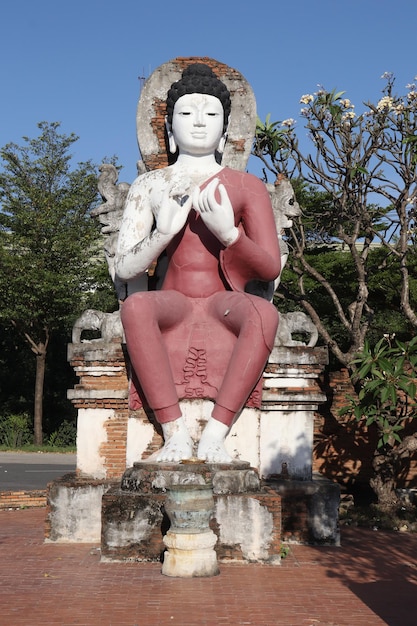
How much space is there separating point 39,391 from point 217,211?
15947mm

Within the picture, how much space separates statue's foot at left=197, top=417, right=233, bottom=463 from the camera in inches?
313

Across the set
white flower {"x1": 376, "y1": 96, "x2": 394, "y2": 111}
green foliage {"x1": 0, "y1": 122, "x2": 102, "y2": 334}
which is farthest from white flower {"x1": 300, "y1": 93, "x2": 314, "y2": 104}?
green foliage {"x1": 0, "y1": 122, "x2": 102, "y2": 334}

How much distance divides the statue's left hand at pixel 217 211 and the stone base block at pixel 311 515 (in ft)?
8.72

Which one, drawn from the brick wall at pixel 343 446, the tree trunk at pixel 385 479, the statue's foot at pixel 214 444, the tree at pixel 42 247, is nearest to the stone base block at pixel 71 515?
the statue's foot at pixel 214 444

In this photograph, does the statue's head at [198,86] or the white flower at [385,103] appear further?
the white flower at [385,103]

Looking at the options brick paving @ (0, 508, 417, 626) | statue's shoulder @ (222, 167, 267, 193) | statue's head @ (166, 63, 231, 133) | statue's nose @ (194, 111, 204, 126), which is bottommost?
brick paving @ (0, 508, 417, 626)

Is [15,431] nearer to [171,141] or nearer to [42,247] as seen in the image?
[42,247]

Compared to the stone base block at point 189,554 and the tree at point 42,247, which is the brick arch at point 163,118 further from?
the tree at point 42,247

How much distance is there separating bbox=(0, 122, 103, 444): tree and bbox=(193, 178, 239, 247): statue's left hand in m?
14.7

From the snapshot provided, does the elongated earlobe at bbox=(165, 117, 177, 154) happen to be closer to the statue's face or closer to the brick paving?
the statue's face

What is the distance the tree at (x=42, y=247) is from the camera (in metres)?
22.6

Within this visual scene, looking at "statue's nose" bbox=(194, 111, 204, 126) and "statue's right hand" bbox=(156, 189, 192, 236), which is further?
"statue's nose" bbox=(194, 111, 204, 126)

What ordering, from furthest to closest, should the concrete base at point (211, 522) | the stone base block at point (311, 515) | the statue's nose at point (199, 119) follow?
the stone base block at point (311, 515) → the statue's nose at point (199, 119) → the concrete base at point (211, 522)

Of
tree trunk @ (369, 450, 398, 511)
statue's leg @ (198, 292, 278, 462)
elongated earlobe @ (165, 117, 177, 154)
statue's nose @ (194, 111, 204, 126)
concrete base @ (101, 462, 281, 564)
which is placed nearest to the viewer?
concrete base @ (101, 462, 281, 564)
